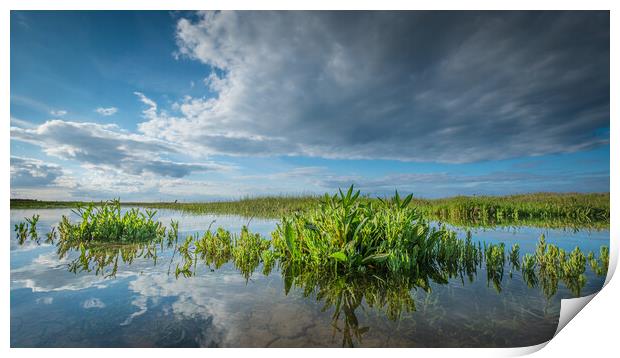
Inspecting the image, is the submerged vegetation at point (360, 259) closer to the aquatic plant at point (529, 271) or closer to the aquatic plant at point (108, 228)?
the aquatic plant at point (529, 271)

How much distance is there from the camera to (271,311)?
8.52 ft

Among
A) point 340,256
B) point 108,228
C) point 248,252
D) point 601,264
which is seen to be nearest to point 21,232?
point 108,228

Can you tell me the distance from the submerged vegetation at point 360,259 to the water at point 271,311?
0.13ft

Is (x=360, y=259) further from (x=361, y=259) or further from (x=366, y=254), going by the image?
(x=366, y=254)

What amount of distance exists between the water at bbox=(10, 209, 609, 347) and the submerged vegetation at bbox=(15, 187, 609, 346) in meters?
0.04

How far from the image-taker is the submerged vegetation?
314 cm

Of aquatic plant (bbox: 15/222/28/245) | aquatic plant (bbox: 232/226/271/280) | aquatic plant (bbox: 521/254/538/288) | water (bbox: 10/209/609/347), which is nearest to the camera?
water (bbox: 10/209/609/347)

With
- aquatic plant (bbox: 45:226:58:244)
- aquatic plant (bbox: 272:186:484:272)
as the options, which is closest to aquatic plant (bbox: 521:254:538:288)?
aquatic plant (bbox: 272:186:484:272)

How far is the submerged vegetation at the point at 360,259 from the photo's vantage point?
3137 mm

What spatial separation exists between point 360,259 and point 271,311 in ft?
4.33

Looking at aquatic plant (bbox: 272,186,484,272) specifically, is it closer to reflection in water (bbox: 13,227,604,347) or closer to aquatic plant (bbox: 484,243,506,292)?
reflection in water (bbox: 13,227,604,347)
